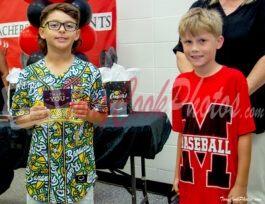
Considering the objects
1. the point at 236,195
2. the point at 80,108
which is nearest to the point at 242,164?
the point at 236,195

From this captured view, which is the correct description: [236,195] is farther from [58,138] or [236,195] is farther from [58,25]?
[58,25]

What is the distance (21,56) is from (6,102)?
30.4 inches

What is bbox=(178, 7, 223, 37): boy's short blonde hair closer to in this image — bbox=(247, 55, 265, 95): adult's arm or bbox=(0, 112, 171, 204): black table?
bbox=(247, 55, 265, 95): adult's arm

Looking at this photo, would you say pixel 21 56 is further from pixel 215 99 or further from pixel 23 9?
pixel 215 99

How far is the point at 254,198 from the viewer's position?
129cm

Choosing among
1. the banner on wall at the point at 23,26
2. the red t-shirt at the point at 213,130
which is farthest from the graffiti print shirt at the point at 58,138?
the banner on wall at the point at 23,26

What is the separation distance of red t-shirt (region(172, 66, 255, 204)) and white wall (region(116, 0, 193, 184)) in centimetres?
122

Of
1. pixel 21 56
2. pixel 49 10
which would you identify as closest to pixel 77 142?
pixel 49 10

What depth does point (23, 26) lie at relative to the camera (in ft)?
9.02

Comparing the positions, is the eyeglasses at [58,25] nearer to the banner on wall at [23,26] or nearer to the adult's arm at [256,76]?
the adult's arm at [256,76]

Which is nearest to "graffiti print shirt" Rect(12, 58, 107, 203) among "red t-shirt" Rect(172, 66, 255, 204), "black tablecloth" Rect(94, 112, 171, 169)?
"red t-shirt" Rect(172, 66, 255, 204)

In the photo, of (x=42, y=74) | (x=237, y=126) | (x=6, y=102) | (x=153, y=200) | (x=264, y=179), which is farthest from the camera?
(x=153, y=200)

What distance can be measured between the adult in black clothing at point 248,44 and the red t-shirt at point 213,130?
169mm

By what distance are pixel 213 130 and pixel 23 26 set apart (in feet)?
7.27
